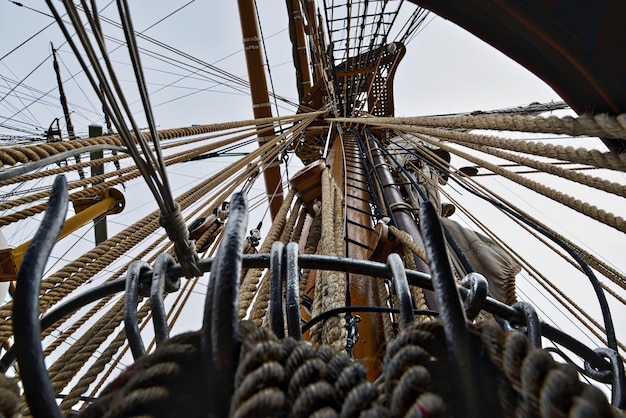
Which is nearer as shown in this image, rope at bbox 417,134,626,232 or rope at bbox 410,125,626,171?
rope at bbox 410,125,626,171

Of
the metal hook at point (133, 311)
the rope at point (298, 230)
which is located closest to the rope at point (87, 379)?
the metal hook at point (133, 311)

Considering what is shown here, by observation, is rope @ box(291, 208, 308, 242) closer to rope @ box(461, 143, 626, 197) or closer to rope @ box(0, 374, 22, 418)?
rope @ box(461, 143, 626, 197)

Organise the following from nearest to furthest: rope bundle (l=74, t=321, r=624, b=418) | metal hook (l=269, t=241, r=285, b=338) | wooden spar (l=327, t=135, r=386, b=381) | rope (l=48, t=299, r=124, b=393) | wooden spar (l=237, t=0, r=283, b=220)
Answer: rope bundle (l=74, t=321, r=624, b=418) → metal hook (l=269, t=241, r=285, b=338) → rope (l=48, t=299, r=124, b=393) → wooden spar (l=327, t=135, r=386, b=381) → wooden spar (l=237, t=0, r=283, b=220)

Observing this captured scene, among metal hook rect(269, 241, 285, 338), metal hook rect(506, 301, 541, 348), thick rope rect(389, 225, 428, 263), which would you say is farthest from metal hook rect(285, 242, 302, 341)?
thick rope rect(389, 225, 428, 263)

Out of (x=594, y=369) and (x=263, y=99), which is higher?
(x=263, y=99)

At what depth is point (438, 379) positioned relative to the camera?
0.81 ft

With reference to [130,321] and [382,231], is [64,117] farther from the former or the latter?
[130,321]

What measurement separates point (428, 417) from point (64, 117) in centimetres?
808

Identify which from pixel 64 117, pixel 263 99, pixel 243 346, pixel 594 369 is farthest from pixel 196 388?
pixel 64 117

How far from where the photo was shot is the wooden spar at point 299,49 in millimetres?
4484

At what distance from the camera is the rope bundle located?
0.22 meters

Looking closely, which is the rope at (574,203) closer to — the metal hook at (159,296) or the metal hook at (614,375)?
the metal hook at (614,375)

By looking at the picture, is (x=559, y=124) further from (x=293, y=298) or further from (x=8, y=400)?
(x=8, y=400)

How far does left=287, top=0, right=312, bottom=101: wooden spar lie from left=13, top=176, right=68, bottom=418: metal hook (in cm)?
443
